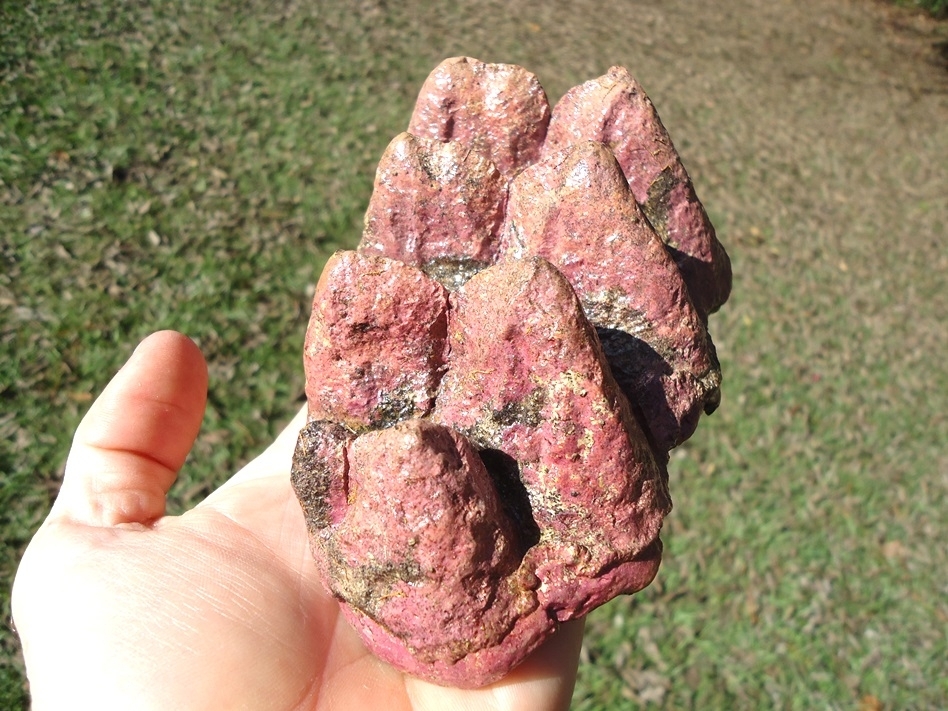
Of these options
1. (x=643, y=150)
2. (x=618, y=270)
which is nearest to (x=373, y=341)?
(x=618, y=270)

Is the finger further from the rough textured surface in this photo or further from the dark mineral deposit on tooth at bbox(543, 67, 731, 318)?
the dark mineral deposit on tooth at bbox(543, 67, 731, 318)

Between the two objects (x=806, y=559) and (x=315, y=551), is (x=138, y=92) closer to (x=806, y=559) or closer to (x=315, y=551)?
(x=315, y=551)

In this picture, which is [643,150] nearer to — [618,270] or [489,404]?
[618,270]

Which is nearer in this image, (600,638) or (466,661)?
(466,661)

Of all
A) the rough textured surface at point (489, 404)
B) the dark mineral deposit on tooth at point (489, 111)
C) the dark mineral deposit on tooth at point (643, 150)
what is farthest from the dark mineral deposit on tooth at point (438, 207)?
the dark mineral deposit on tooth at point (643, 150)

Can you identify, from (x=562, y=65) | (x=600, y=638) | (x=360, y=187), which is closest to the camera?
(x=600, y=638)

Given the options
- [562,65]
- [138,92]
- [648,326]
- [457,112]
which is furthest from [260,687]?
[562,65]

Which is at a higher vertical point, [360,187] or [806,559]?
[360,187]
